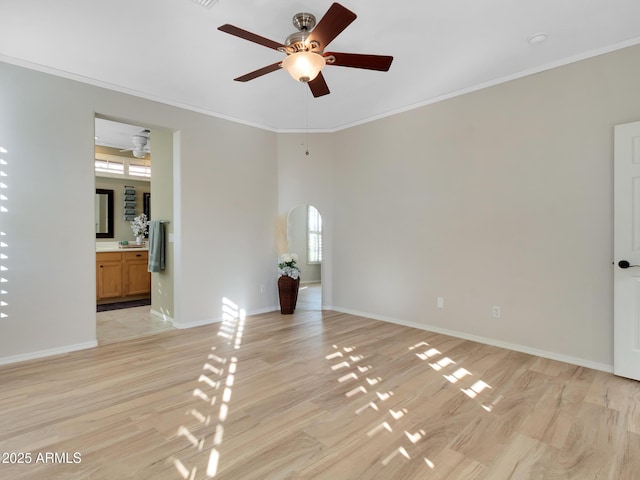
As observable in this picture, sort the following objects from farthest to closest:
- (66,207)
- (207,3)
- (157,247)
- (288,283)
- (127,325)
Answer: (288,283)
(157,247)
(127,325)
(66,207)
(207,3)

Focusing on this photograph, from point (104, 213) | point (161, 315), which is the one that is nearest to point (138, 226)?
point (104, 213)

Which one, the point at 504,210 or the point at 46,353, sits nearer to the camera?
the point at 46,353

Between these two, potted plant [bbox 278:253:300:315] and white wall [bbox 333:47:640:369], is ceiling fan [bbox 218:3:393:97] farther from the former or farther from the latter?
potted plant [bbox 278:253:300:315]

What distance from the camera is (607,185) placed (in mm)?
3016

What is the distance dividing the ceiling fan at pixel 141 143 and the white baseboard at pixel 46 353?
11.1 ft

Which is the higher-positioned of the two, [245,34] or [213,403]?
[245,34]

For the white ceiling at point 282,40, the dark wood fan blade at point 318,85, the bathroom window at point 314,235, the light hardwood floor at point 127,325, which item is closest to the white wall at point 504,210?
the white ceiling at point 282,40

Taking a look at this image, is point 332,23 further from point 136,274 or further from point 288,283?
point 136,274

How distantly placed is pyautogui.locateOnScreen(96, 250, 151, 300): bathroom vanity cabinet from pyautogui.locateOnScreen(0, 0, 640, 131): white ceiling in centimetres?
318

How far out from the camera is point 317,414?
7.51ft

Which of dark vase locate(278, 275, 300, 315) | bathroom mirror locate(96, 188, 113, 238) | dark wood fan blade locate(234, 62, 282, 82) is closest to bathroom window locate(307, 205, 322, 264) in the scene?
dark vase locate(278, 275, 300, 315)

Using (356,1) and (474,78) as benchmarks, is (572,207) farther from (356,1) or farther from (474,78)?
(356,1)

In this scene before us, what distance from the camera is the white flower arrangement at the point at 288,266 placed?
5.01 metres

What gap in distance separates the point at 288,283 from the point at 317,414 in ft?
9.19
